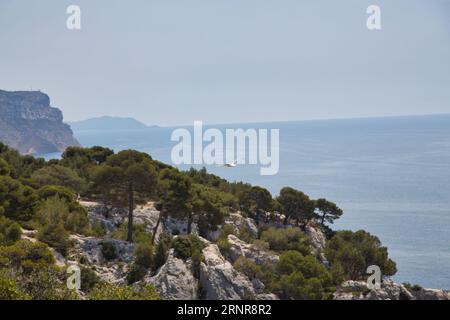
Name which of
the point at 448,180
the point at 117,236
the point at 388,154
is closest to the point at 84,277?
the point at 117,236

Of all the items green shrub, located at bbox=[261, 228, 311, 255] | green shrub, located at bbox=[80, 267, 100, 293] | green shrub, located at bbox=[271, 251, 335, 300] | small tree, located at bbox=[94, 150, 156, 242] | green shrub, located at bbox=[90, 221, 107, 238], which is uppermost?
→ small tree, located at bbox=[94, 150, 156, 242]

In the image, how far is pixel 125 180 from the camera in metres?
32.1

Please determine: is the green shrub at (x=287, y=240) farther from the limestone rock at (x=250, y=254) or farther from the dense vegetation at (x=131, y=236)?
the limestone rock at (x=250, y=254)

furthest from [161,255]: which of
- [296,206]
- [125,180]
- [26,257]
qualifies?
[296,206]

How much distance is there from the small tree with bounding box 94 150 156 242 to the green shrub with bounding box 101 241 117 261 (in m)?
2.40

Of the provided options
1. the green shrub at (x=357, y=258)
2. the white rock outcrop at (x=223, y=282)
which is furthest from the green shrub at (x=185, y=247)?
the green shrub at (x=357, y=258)

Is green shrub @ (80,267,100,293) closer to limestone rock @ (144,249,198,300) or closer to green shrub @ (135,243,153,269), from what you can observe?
limestone rock @ (144,249,198,300)

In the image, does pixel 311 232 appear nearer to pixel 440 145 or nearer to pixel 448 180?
pixel 448 180

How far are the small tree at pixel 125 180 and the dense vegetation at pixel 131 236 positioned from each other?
0.07 meters

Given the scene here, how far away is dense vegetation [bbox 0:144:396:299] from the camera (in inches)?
843

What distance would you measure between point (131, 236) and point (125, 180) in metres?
3.91

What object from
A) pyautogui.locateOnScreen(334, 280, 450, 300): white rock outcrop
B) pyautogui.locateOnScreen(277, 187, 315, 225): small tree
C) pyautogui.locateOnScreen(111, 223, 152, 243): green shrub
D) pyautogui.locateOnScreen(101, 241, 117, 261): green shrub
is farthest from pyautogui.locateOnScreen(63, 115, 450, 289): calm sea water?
pyautogui.locateOnScreen(101, 241, 117, 261): green shrub

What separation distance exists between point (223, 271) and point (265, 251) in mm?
7892

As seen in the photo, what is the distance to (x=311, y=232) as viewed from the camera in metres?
50.8
